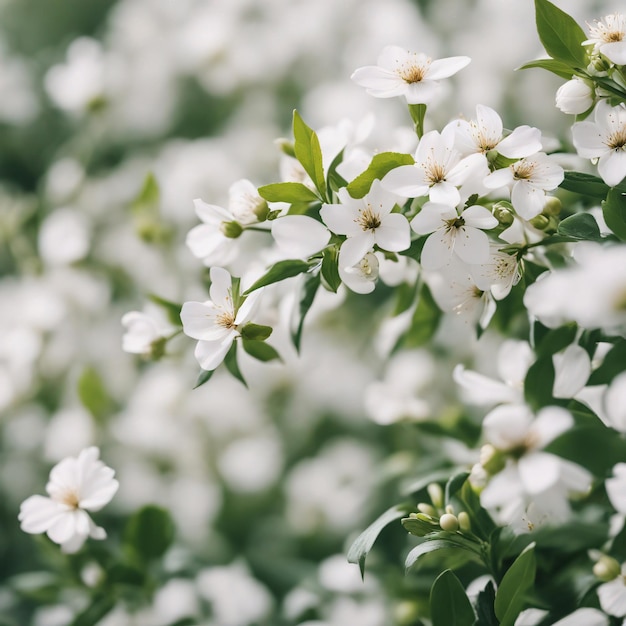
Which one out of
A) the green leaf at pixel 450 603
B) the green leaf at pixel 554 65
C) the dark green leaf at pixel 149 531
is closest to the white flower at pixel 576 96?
the green leaf at pixel 554 65

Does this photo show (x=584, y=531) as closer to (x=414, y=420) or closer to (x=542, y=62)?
(x=414, y=420)

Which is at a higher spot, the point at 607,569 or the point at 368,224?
the point at 368,224

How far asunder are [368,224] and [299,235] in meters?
0.05

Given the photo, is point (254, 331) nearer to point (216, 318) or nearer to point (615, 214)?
point (216, 318)

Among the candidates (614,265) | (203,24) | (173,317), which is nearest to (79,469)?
(173,317)

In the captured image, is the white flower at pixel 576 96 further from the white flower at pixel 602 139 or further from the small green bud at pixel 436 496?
the small green bud at pixel 436 496

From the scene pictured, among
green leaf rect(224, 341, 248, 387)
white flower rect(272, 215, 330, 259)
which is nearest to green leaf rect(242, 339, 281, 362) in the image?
green leaf rect(224, 341, 248, 387)

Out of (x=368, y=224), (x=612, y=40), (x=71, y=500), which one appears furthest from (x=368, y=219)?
(x=71, y=500)

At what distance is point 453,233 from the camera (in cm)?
49

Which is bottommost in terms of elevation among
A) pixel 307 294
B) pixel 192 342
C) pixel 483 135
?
pixel 192 342

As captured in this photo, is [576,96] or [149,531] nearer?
[576,96]

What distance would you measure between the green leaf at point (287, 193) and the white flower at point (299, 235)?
34 mm

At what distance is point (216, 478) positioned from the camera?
39.6 inches

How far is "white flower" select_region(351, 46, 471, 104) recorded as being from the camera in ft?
1.69
